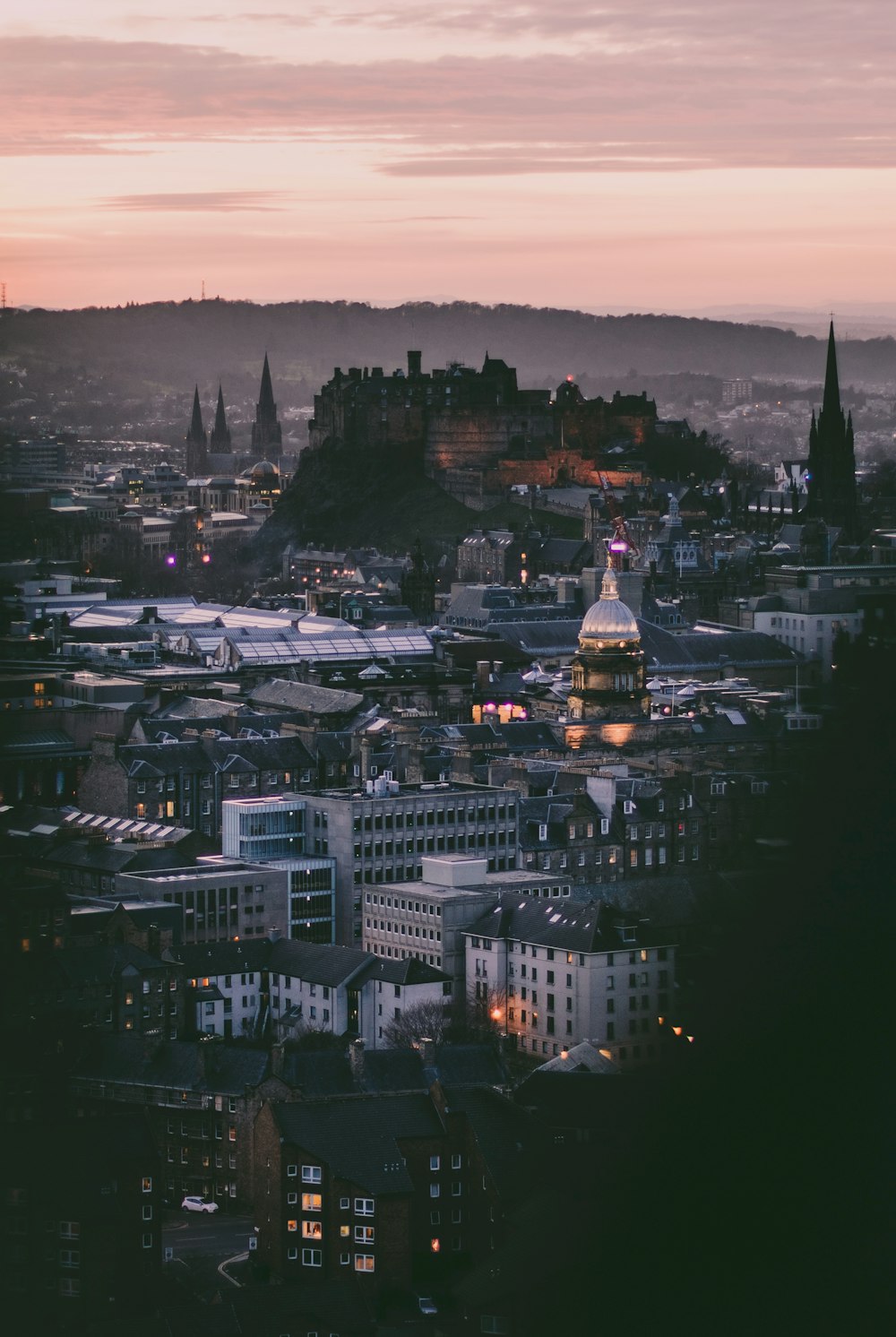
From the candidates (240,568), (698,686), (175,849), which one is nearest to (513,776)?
(175,849)

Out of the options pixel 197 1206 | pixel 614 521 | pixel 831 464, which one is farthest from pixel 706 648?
pixel 197 1206

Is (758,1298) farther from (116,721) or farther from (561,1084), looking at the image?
(116,721)

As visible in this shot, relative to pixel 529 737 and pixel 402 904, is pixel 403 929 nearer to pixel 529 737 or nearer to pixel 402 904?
pixel 402 904

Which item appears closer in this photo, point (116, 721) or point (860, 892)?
point (860, 892)

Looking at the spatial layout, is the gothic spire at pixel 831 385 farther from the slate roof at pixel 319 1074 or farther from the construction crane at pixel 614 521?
the slate roof at pixel 319 1074

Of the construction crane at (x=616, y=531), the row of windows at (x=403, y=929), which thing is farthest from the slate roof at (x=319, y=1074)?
the construction crane at (x=616, y=531)

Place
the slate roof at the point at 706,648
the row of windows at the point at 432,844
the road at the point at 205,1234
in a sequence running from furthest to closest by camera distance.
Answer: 1. the slate roof at the point at 706,648
2. the row of windows at the point at 432,844
3. the road at the point at 205,1234
